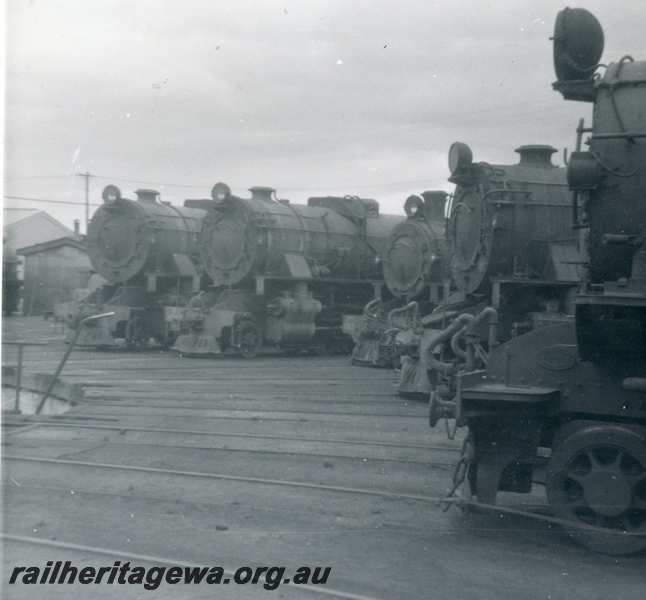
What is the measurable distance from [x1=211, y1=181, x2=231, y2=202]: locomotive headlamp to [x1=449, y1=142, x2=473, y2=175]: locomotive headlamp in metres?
9.29

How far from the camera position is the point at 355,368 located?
18.2 metres

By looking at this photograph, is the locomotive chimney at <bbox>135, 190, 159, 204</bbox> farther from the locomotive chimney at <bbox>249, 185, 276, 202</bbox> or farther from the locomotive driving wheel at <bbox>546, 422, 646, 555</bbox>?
the locomotive driving wheel at <bbox>546, 422, 646, 555</bbox>

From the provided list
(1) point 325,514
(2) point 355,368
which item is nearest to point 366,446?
(1) point 325,514

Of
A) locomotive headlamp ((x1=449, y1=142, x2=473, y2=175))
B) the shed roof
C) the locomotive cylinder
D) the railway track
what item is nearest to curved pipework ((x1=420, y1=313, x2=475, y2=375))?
the railway track

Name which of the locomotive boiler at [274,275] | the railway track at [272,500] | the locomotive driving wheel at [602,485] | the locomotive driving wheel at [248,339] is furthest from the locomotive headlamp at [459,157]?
the locomotive driving wheel at [248,339]

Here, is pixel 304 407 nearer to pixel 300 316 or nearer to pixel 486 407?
pixel 486 407

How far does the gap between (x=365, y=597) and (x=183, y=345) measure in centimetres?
1587

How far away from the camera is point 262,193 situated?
21.7 m

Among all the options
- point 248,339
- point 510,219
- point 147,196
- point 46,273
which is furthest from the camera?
point 46,273

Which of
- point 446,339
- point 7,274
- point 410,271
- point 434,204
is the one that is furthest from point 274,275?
point 446,339

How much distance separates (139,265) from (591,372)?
58.9 feet

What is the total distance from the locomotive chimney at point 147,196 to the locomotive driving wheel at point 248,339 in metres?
5.26

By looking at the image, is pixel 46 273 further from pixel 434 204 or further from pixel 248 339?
pixel 434 204

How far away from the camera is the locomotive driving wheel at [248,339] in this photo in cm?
2012
